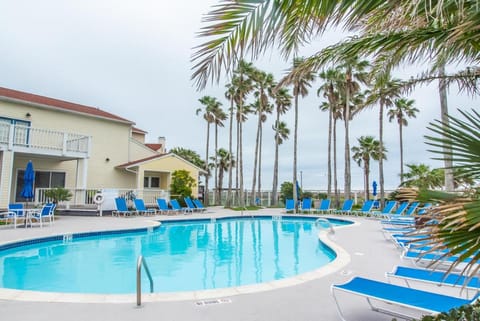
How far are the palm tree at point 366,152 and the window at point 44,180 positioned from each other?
30.3 meters

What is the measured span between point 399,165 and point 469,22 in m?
33.2

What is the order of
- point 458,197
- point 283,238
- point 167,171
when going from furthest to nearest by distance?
point 167,171
point 283,238
point 458,197

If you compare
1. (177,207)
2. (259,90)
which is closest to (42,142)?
(177,207)

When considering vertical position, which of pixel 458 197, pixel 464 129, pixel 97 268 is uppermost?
pixel 464 129

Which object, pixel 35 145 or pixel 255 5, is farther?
pixel 35 145

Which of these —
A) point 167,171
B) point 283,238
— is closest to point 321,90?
point 167,171

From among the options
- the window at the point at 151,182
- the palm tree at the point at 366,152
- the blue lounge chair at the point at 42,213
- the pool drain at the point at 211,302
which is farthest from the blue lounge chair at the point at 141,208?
the palm tree at the point at 366,152

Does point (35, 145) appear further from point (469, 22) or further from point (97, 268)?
point (469, 22)

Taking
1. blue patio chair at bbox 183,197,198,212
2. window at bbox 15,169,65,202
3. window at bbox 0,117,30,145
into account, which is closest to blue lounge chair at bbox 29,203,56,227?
window at bbox 0,117,30,145

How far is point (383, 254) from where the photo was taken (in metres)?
7.80

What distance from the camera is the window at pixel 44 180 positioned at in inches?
722

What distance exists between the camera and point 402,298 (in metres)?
3.53

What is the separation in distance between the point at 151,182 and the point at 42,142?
8.12 m

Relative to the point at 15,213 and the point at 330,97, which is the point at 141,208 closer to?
the point at 15,213
